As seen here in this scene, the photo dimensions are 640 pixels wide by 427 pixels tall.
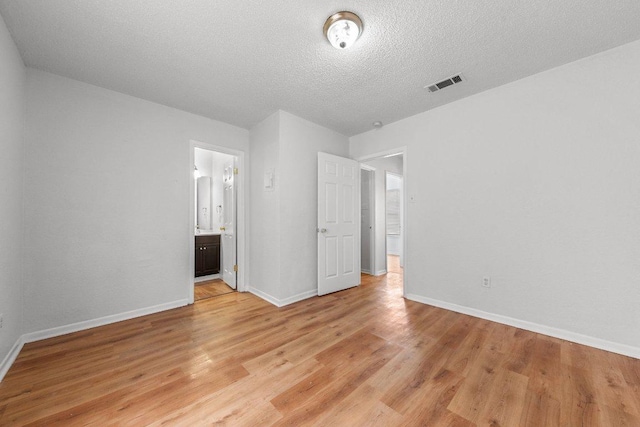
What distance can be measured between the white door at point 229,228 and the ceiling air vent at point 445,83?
296 centimetres

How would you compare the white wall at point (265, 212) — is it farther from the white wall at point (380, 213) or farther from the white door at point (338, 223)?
the white wall at point (380, 213)

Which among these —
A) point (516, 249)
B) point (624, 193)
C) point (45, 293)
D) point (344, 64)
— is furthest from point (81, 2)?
point (624, 193)

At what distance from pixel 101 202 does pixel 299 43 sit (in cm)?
262

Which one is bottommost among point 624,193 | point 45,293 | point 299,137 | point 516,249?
point 45,293

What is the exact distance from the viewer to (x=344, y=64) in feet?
7.45

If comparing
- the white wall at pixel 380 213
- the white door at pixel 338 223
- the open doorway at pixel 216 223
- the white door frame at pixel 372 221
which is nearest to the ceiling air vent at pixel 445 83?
the white door at pixel 338 223

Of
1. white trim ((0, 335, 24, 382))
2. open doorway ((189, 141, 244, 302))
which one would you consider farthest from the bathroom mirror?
white trim ((0, 335, 24, 382))

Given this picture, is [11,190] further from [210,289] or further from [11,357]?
[210,289]

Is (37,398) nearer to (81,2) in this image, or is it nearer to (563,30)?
(81,2)

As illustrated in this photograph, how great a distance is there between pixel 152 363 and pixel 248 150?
9.60ft

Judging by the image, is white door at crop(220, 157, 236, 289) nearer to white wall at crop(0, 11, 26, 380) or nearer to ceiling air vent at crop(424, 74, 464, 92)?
white wall at crop(0, 11, 26, 380)

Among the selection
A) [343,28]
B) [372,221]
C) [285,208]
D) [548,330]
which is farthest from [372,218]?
[343,28]

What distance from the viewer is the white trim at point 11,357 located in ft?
5.75

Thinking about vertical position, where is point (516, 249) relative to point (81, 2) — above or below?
below
